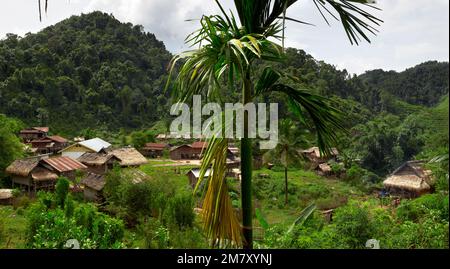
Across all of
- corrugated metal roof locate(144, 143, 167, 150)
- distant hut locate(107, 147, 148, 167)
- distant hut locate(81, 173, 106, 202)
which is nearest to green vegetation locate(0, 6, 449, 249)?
corrugated metal roof locate(144, 143, 167, 150)

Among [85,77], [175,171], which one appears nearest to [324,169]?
[175,171]

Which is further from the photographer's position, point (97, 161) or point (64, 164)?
point (97, 161)

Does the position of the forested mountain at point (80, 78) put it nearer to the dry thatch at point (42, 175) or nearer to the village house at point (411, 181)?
the dry thatch at point (42, 175)

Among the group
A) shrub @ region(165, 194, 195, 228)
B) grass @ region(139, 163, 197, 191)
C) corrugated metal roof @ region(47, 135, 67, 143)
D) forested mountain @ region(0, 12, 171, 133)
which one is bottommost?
grass @ region(139, 163, 197, 191)

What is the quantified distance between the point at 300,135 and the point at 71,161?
341 inches

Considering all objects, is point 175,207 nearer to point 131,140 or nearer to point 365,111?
point 131,140

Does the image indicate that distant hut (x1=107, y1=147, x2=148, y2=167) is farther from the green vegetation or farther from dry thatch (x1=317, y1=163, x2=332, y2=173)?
dry thatch (x1=317, y1=163, x2=332, y2=173)

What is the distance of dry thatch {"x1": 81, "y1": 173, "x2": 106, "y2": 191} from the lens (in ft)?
34.8

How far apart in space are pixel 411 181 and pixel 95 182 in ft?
38.4

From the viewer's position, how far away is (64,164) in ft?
40.2

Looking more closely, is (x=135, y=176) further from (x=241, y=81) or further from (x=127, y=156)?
(x=241, y=81)

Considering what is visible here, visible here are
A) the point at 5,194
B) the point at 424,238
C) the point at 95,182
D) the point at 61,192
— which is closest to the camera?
the point at 424,238

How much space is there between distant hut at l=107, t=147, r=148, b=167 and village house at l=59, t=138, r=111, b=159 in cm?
39

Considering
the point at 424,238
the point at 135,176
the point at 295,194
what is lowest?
the point at 295,194
